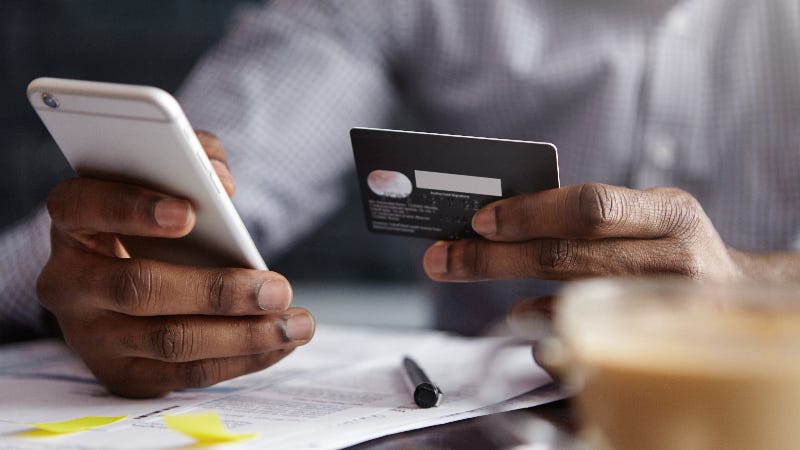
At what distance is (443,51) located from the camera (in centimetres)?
112

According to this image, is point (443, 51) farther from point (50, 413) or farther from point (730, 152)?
point (50, 413)

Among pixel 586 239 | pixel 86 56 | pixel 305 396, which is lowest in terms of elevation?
pixel 305 396

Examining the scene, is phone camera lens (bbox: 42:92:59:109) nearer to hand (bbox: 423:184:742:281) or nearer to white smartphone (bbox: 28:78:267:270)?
white smartphone (bbox: 28:78:267:270)

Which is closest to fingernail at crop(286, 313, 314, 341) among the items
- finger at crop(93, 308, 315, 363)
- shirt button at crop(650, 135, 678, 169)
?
finger at crop(93, 308, 315, 363)

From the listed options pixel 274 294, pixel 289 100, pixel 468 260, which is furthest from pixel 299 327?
pixel 289 100

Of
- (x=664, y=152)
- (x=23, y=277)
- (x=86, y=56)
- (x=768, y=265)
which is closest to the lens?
(x=768, y=265)

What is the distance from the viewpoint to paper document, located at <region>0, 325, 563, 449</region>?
1.63 ft

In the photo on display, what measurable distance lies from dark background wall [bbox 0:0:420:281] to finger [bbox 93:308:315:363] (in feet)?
5.65

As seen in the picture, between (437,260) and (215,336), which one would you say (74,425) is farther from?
(437,260)

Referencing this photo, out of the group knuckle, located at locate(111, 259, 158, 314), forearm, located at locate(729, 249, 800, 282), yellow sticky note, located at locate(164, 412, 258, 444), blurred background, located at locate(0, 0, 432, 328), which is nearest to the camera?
yellow sticky note, located at locate(164, 412, 258, 444)

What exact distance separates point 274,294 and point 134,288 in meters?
0.11

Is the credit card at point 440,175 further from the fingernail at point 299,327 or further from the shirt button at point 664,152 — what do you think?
the shirt button at point 664,152

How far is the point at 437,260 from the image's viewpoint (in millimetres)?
610

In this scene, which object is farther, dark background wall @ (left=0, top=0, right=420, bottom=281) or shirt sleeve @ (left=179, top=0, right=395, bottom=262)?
dark background wall @ (left=0, top=0, right=420, bottom=281)
